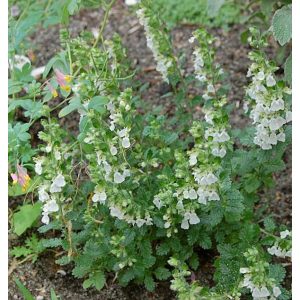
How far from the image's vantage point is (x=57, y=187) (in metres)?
2.29

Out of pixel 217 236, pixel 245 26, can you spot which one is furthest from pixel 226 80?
pixel 217 236

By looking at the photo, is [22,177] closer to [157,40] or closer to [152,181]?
[152,181]

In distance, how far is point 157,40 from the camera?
2.71 metres

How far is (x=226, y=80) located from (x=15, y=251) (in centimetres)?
137

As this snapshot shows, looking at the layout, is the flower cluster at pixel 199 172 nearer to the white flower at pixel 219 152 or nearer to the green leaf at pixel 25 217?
the white flower at pixel 219 152

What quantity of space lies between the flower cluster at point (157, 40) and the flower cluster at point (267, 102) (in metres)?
0.41

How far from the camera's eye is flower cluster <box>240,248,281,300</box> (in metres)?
2.07

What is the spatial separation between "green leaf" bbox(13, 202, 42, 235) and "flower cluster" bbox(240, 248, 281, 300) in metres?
0.90

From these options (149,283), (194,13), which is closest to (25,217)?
(149,283)

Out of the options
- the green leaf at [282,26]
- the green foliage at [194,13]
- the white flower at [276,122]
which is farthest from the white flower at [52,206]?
the green foliage at [194,13]

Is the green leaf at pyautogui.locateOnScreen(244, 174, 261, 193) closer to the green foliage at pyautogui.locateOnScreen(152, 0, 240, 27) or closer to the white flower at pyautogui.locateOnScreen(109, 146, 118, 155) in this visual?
the white flower at pyautogui.locateOnScreen(109, 146, 118, 155)

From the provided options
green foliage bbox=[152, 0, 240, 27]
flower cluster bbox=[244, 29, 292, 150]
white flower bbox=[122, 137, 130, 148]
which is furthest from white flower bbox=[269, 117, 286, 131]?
green foliage bbox=[152, 0, 240, 27]

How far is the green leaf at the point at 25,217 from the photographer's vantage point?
2.71m

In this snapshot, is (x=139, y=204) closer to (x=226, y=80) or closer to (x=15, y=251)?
(x=15, y=251)
